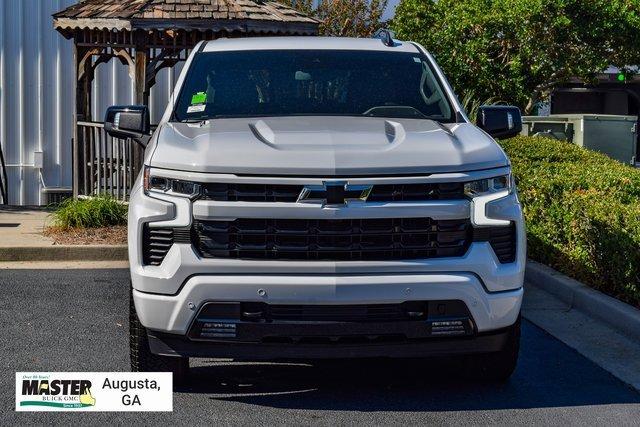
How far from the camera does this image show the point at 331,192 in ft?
18.7

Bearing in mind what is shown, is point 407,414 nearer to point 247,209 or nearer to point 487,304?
point 487,304

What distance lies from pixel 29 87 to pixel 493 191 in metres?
14.3

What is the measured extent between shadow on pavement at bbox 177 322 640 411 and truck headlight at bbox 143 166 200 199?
1.15m

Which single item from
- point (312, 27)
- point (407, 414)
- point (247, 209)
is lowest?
point (407, 414)

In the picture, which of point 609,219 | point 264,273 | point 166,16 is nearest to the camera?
point 264,273

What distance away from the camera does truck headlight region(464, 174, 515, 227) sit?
229 inches

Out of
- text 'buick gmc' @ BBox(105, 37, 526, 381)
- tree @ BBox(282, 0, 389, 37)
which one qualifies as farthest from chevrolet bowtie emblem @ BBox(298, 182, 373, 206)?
tree @ BBox(282, 0, 389, 37)

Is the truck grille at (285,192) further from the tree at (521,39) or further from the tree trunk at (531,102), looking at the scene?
the tree trunk at (531,102)

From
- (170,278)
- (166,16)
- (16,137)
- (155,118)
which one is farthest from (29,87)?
(170,278)

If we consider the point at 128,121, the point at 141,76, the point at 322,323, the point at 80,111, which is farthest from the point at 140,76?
the point at 322,323

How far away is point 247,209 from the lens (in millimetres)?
5676

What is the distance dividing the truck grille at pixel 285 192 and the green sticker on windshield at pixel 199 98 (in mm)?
1436

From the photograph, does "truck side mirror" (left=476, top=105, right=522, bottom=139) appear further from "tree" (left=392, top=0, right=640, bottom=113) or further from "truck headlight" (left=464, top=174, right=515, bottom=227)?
"tree" (left=392, top=0, right=640, bottom=113)

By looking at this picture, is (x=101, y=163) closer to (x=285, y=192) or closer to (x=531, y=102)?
(x=285, y=192)
